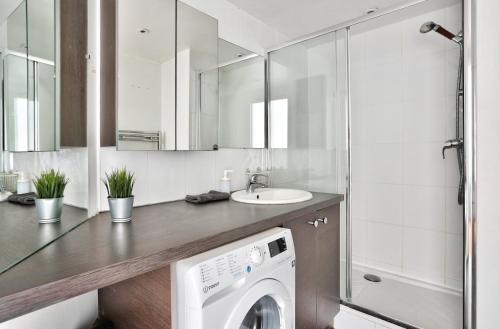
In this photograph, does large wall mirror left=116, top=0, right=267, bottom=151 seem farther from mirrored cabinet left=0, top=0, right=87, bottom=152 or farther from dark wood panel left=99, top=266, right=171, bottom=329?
dark wood panel left=99, top=266, right=171, bottom=329

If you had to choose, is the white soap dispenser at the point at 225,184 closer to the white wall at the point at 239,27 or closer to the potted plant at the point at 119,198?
the potted plant at the point at 119,198

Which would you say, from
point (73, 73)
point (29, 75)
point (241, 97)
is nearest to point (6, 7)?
point (29, 75)

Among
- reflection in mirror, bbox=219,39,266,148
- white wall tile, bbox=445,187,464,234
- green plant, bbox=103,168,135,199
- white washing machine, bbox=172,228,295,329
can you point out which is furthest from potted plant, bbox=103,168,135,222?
white wall tile, bbox=445,187,464,234

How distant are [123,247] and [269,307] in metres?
0.68

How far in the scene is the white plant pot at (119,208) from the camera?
3.60 feet

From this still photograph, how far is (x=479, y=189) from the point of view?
4.20ft

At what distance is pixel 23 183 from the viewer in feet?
2.73

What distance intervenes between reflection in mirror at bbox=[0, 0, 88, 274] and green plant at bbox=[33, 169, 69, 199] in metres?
0.02

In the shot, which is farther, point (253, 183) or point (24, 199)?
point (253, 183)

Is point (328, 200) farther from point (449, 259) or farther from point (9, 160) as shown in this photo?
point (9, 160)

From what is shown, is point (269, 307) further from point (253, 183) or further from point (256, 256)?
point (253, 183)

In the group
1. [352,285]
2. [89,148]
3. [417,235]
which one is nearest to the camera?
[89,148]

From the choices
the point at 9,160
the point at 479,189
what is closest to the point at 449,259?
the point at 479,189

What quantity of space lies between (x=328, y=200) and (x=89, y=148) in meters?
1.27
